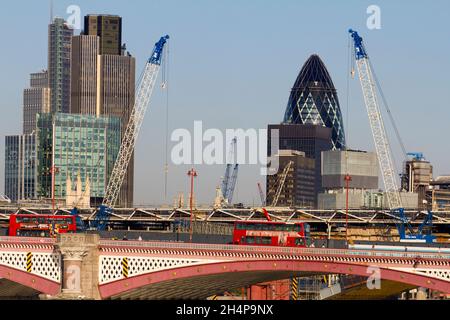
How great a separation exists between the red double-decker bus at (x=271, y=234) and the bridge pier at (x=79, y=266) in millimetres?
20035

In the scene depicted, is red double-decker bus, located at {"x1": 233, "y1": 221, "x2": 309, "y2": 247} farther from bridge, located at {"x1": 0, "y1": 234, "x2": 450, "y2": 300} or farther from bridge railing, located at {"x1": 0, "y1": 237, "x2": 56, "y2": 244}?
bridge railing, located at {"x1": 0, "y1": 237, "x2": 56, "y2": 244}

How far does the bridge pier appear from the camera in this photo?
133250 mm

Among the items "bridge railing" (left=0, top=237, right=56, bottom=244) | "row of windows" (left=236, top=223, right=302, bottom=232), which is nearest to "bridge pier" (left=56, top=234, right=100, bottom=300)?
"bridge railing" (left=0, top=237, right=56, bottom=244)

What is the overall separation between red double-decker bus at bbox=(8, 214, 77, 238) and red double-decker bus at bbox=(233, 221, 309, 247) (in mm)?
25145

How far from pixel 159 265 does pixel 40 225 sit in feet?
148

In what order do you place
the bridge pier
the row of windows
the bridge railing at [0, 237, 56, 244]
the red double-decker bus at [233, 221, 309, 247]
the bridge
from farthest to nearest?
the row of windows < the red double-decker bus at [233, 221, 309, 247] < the bridge railing at [0, 237, 56, 244] < the bridge pier < the bridge

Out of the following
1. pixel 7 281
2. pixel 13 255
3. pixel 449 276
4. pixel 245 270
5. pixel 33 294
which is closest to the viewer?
pixel 449 276

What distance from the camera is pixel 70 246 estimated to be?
13412cm

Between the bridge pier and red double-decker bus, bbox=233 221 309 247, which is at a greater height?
red double-decker bus, bbox=233 221 309 247

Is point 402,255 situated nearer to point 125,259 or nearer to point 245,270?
point 245,270

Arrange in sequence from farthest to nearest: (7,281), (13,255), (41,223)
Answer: (41,223) → (7,281) → (13,255)

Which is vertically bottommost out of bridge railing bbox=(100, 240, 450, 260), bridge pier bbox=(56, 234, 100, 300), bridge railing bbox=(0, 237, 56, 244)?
bridge pier bbox=(56, 234, 100, 300)

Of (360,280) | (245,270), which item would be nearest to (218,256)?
(245,270)
